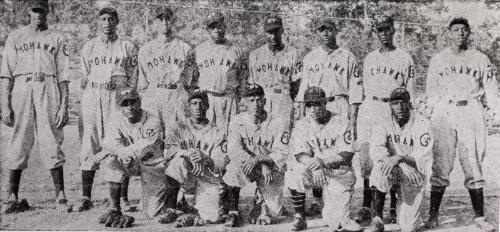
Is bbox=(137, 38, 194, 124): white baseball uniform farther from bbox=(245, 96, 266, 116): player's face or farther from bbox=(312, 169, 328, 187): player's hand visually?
bbox=(312, 169, 328, 187): player's hand

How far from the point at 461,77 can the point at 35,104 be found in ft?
13.6

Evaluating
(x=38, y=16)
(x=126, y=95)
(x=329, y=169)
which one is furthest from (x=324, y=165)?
(x=38, y=16)

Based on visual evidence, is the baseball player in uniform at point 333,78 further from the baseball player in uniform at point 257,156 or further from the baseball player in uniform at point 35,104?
the baseball player in uniform at point 35,104

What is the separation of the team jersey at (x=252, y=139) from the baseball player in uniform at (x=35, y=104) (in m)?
1.70

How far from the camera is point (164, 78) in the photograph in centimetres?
547

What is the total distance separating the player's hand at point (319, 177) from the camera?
477 cm

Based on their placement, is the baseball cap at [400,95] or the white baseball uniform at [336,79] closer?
the baseball cap at [400,95]

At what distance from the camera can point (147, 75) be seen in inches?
217

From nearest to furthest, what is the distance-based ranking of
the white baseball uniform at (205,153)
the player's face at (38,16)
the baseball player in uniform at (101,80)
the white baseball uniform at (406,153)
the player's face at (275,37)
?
the white baseball uniform at (406,153)
the white baseball uniform at (205,153)
the baseball player in uniform at (101,80)
the player's face at (38,16)
the player's face at (275,37)

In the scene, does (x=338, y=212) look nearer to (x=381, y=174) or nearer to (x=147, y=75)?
(x=381, y=174)

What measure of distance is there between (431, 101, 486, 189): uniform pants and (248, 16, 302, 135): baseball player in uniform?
1.47m

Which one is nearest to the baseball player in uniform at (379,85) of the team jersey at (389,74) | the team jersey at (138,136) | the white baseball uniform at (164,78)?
the team jersey at (389,74)

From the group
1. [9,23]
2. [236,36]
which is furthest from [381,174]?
[9,23]

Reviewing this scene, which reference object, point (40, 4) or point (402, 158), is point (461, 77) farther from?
point (40, 4)
